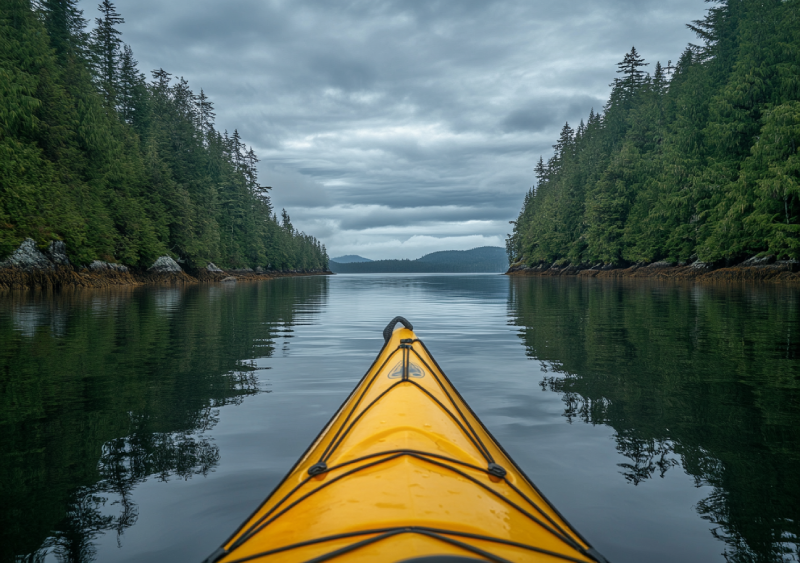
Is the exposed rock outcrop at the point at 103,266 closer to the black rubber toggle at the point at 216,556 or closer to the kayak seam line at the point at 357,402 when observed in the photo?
the kayak seam line at the point at 357,402

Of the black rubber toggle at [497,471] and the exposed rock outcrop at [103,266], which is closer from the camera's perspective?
the black rubber toggle at [497,471]

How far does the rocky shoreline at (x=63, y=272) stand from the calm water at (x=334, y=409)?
16680 millimetres

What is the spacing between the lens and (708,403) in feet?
18.7

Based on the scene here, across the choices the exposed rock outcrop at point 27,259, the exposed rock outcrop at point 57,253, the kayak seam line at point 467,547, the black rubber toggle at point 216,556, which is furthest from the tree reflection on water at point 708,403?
the exposed rock outcrop at point 57,253

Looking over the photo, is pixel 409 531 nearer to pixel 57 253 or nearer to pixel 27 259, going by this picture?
pixel 27 259

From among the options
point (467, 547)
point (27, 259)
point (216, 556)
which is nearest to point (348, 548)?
point (467, 547)

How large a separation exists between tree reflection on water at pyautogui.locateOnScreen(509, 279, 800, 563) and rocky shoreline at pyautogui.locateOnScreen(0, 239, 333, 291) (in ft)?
83.6

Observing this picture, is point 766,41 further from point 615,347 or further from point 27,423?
point 27,423

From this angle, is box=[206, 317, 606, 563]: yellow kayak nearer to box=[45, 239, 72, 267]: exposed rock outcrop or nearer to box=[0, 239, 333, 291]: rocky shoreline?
box=[0, 239, 333, 291]: rocky shoreline

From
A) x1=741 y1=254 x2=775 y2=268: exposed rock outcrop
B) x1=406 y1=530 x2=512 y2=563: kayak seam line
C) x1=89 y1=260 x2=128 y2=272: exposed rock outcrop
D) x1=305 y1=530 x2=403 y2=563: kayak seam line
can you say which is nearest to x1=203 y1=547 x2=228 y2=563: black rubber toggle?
x1=305 y1=530 x2=403 y2=563: kayak seam line

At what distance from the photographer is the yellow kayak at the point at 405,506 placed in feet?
6.43

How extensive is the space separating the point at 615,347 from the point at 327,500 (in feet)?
27.6

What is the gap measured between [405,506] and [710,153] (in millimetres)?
40712

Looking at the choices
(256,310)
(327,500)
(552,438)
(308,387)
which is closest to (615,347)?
(552,438)
